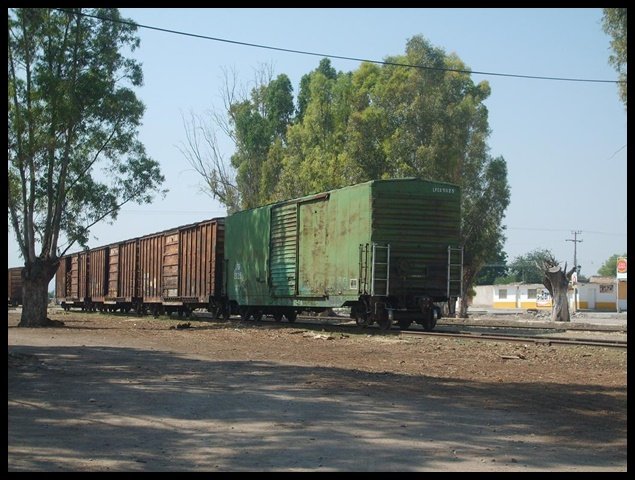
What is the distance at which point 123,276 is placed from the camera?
4088cm

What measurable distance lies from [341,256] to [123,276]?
2202cm

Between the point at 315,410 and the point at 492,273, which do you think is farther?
the point at 492,273

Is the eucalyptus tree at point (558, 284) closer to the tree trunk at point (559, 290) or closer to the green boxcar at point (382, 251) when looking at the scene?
the tree trunk at point (559, 290)

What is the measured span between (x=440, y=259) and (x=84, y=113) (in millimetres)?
14057

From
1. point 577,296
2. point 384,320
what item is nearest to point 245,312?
point 384,320

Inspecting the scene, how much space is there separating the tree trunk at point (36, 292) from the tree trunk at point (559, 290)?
2073 cm

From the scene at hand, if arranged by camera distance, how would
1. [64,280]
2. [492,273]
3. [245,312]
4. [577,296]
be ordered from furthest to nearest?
[492,273] < [577,296] < [64,280] < [245,312]

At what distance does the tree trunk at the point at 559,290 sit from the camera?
114 ft

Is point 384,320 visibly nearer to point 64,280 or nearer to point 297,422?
point 297,422

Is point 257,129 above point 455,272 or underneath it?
above

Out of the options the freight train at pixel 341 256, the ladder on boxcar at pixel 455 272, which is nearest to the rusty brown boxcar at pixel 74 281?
the freight train at pixel 341 256

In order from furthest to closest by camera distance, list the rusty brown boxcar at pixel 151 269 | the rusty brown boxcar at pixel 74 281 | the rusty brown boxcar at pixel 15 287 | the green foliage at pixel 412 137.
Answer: the rusty brown boxcar at pixel 15 287 < the rusty brown boxcar at pixel 74 281 < the green foliage at pixel 412 137 < the rusty brown boxcar at pixel 151 269

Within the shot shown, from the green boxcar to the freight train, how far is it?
1.0 inches
